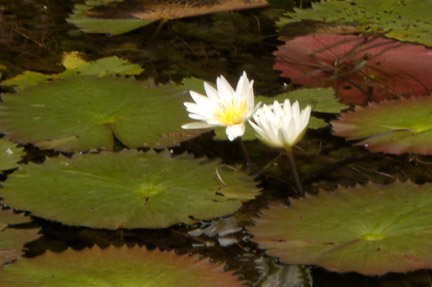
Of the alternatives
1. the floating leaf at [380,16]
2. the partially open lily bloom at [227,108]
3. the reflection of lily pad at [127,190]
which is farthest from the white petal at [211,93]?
the floating leaf at [380,16]

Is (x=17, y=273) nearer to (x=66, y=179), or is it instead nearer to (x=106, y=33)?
(x=66, y=179)

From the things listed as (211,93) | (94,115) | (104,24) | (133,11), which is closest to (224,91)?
(211,93)

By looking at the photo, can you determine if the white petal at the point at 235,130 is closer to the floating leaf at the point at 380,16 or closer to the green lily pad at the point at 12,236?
the green lily pad at the point at 12,236

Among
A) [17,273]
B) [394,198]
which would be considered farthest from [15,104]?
[394,198]

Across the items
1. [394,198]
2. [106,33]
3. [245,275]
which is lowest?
[245,275]

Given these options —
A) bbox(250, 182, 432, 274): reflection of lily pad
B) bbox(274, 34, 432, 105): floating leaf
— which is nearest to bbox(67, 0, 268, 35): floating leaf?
bbox(274, 34, 432, 105): floating leaf

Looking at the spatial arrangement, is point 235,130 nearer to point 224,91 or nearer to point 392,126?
point 224,91
